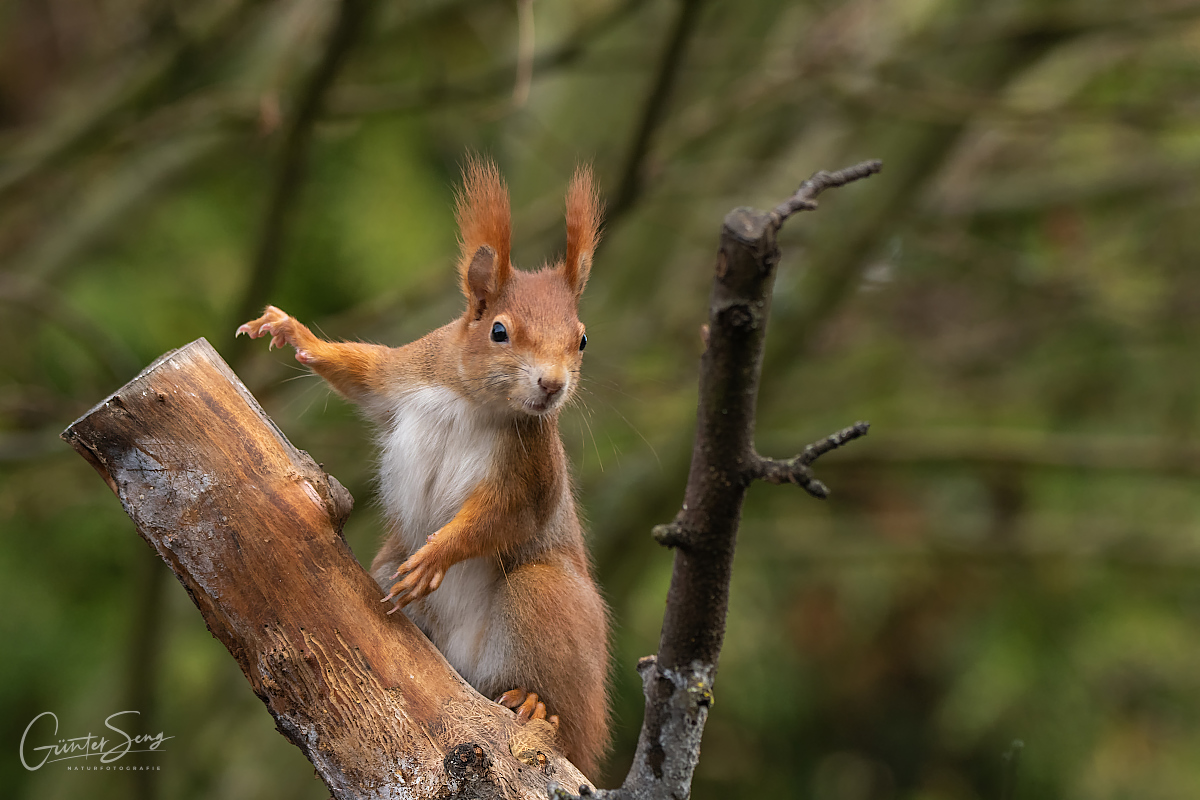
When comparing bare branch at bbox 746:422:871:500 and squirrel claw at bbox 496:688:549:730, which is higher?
bare branch at bbox 746:422:871:500

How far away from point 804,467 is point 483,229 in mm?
1160

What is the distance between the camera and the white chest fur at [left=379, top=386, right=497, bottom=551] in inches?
90.0

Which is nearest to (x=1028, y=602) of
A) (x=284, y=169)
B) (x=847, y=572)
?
→ (x=847, y=572)

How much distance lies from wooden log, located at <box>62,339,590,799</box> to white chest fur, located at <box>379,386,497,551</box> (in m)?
0.46

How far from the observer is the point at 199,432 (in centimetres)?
180

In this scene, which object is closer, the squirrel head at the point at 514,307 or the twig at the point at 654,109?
the squirrel head at the point at 514,307

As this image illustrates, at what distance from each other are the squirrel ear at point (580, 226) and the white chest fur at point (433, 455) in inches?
14.1

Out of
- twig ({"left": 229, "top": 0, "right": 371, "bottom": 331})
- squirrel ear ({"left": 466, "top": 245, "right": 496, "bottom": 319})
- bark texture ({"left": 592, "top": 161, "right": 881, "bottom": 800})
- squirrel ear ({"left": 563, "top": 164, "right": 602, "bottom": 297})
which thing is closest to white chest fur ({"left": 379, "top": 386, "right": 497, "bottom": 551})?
squirrel ear ({"left": 466, "top": 245, "right": 496, "bottom": 319})

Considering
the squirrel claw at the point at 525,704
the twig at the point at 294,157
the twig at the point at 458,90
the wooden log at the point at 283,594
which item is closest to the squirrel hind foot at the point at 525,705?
the squirrel claw at the point at 525,704

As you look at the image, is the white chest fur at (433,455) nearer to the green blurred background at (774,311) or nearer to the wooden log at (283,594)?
the wooden log at (283,594)

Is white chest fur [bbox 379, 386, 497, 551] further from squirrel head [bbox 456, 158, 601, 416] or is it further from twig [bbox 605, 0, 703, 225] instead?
twig [bbox 605, 0, 703, 225]

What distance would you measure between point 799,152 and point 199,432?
4.21 m

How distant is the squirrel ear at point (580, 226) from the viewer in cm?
212
